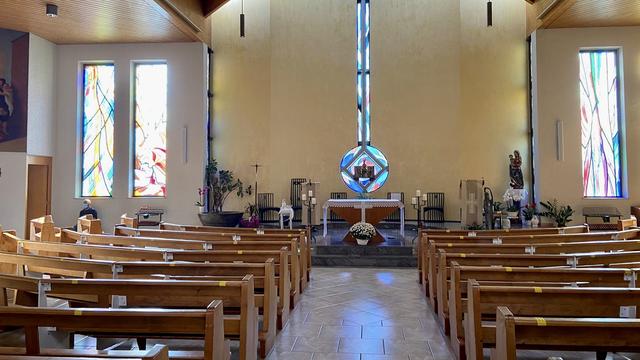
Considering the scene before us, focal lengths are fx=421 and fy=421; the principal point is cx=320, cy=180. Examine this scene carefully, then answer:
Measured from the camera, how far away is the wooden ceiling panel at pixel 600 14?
8.16 metres

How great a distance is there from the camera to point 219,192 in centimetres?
1002

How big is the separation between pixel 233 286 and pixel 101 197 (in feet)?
29.4

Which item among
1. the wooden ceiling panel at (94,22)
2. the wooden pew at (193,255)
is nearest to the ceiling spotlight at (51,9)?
the wooden ceiling panel at (94,22)

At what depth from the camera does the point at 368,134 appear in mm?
10719

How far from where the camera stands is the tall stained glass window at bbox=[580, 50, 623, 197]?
9484mm

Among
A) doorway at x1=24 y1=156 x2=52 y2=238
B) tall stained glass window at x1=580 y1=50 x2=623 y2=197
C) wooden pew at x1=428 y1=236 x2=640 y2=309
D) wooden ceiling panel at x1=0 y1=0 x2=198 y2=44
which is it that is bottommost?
wooden pew at x1=428 y1=236 x2=640 y2=309

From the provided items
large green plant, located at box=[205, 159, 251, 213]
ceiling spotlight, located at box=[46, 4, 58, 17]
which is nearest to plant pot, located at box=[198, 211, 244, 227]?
large green plant, located at box=[205, 159, 251, 213]

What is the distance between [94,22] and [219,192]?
4.39 metres

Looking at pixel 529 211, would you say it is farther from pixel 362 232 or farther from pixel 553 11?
pixel 362 232

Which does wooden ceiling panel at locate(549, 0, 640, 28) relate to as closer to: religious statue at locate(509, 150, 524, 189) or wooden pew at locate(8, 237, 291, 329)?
religious statue at locate(509, 150, 524, 189)

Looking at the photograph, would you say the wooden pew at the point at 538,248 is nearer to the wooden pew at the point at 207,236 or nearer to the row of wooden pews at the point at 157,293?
the row of wooden pews at the point at 157,293

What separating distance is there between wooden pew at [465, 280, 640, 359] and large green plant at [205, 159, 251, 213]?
8310 millimetres

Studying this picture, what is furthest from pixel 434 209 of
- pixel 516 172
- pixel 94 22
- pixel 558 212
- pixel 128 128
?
pixel 94 22

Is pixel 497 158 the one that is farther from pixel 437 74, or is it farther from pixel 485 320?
pixel 485 320
